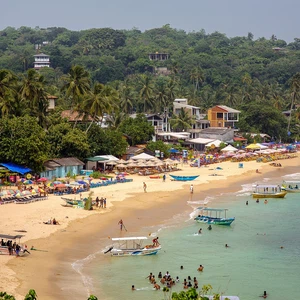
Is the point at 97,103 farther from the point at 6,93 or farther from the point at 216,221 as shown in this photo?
the point at 216,221

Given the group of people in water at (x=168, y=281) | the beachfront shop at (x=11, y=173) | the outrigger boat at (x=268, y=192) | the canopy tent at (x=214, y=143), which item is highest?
the canopy tent at (x=214, y=143)

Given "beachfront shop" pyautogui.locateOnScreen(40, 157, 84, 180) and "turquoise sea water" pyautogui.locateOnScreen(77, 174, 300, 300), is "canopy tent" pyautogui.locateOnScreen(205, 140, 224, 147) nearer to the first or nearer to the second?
"beachfront shop" pyautogui.locateOnScreen(40, 157, 84, 180)

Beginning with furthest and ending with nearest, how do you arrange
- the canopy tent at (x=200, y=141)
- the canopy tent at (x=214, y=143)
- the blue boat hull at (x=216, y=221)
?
the canopy tent at (x=200, y=141)
the canopy tent at (x=214, y=143)
the blue boat hull at (x=216, y=221)

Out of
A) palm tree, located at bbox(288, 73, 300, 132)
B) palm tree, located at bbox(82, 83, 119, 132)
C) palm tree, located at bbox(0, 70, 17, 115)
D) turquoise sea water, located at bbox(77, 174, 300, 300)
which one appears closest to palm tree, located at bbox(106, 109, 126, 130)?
palm tree, located at bbox(82, 83, 119, 132)

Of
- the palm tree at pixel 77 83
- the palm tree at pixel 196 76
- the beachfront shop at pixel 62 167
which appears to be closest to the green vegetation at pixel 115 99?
the palm tree at pixel 77 83

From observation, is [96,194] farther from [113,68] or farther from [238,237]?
[113,68]

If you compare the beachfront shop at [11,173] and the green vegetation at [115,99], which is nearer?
the beachfront shop at [11,173]

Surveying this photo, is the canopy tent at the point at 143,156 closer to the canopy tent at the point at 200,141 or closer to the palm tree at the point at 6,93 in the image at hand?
the palm tree at the point at 6,93
